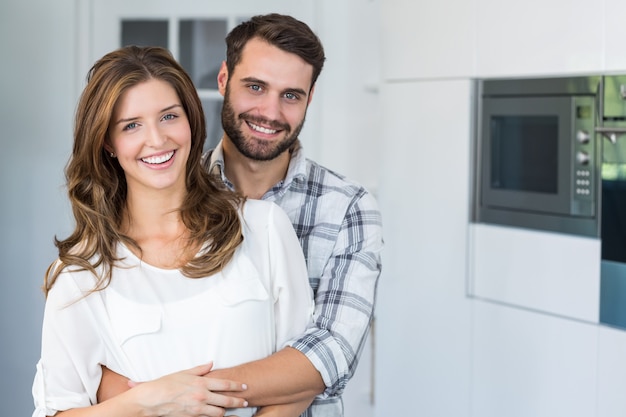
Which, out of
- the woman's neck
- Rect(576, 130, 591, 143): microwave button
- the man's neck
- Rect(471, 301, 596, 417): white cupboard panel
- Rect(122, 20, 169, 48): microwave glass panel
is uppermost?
Rect(122, 20, 169, 48): microwave glass panel

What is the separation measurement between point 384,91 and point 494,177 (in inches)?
22.2

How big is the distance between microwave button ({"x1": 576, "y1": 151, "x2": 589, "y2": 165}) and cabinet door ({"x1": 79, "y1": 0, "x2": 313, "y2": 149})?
1558mm

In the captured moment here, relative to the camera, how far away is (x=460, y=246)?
3066 mm

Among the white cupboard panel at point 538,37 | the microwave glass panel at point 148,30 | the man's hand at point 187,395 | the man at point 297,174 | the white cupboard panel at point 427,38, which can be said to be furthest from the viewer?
the microwave glass panel at point 148,30

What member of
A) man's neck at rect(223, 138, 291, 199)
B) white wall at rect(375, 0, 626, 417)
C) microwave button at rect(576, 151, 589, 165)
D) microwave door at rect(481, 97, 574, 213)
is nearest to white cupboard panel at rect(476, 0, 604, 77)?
white wall at rect(375, 0, 626, 417)

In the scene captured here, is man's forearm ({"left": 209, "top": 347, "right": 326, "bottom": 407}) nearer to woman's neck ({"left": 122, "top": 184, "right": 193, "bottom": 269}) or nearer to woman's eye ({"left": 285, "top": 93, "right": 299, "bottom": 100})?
woman's neck ({"left": 122, "top": 184, "right": 193, "bottom": 269})

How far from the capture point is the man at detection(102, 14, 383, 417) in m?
1.93

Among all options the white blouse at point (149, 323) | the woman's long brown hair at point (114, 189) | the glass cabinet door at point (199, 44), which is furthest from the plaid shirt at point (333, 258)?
the glass cabinet door at point (199, 44)

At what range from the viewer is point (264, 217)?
1.82m

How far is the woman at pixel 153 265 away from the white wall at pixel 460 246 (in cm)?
119

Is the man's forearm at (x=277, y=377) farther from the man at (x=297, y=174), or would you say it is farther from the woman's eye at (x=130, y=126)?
the woman's eye at (x=130, y=126)

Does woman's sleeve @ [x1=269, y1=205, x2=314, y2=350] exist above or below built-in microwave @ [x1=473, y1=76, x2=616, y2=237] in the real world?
below

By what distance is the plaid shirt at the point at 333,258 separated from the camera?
71.2 inches

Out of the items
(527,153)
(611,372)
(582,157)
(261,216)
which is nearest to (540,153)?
(527,153)
